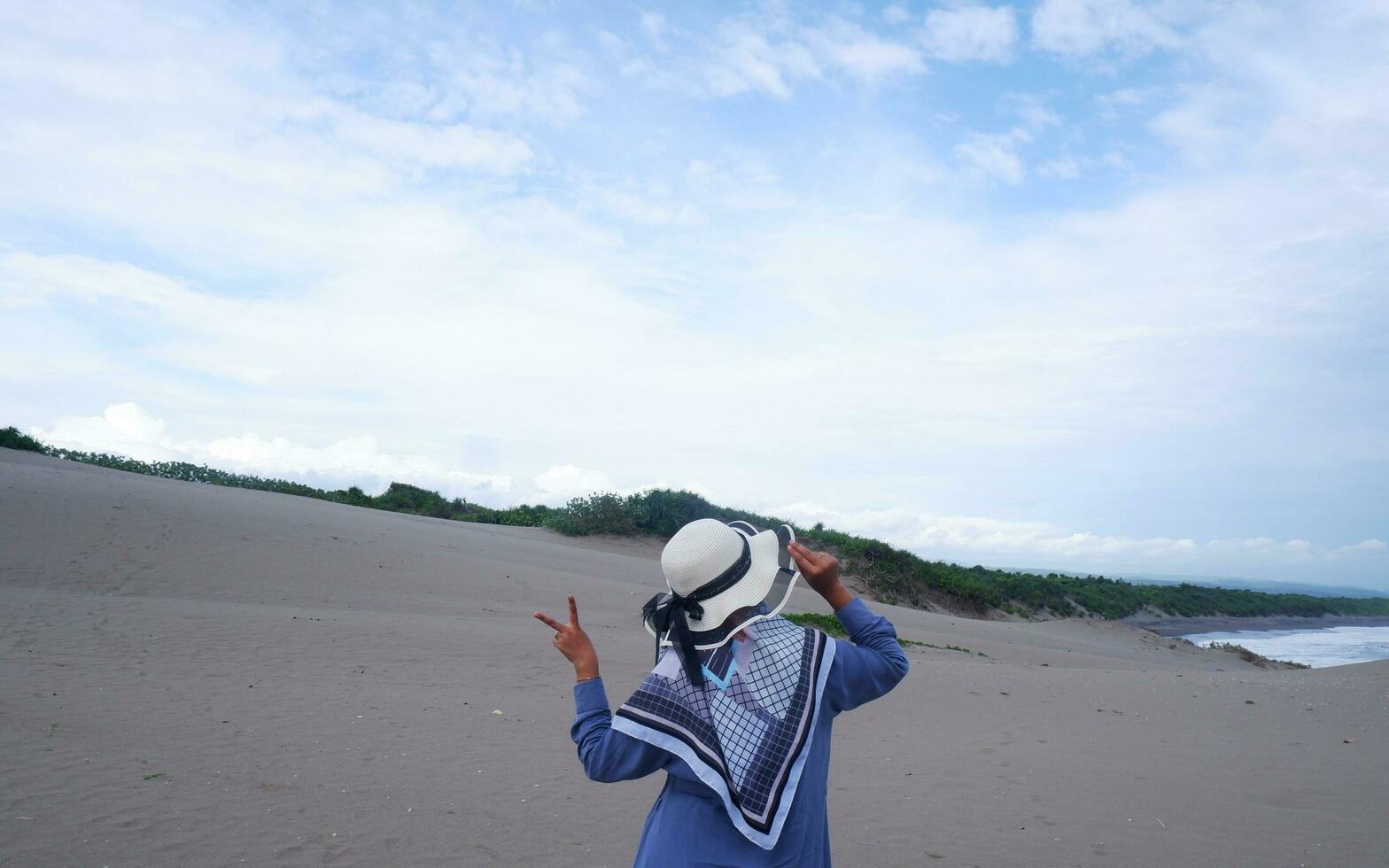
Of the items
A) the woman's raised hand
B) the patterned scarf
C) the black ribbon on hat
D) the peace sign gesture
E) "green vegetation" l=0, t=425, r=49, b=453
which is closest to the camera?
the patterned scarf

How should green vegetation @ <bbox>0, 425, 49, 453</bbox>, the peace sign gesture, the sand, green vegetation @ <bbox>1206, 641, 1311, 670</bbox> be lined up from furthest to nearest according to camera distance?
green vegetation @ <bbox>0, 425, 49, 453</bbox>, green vegetation @ <bbox>1206, 641, 1311, 670</bbox>, the sand, the peace sign gesture

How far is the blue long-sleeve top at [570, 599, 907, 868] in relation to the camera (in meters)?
2.33

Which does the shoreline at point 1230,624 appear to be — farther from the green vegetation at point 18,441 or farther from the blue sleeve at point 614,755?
the green vegetation at point 18,441

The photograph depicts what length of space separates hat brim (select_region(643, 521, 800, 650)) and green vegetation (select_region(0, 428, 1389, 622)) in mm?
23090

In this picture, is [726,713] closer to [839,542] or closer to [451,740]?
[451,740]

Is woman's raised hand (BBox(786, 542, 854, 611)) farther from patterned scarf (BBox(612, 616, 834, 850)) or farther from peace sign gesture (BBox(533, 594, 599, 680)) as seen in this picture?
peace sign gesture (BBox(533, 594, 599, 680))

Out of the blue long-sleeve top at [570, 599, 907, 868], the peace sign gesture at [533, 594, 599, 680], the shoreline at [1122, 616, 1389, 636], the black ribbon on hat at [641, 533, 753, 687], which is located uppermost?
the black ribbon on hat at [641, 533, 753, 687]

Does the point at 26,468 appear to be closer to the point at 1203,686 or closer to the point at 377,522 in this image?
the point at 377,522

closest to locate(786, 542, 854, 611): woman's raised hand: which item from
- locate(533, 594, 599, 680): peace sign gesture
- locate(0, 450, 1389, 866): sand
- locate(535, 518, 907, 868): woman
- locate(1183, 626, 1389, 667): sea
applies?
locate(535, 518, 907, 868): woman

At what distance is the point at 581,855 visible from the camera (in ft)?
16.1

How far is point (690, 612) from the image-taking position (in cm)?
248

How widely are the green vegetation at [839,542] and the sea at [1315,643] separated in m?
3.29

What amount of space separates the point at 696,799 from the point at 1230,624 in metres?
38.9

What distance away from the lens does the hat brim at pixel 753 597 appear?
7.94 ft
